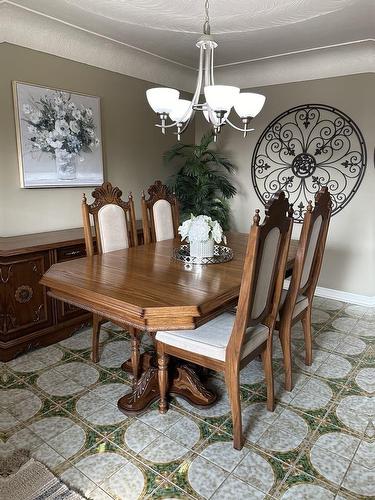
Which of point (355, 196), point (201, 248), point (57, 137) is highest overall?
point (57, 137)

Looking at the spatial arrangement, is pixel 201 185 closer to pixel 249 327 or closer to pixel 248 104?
pixel 248 104

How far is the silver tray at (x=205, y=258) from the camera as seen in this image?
2330 mm

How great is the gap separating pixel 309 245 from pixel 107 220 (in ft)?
4.62

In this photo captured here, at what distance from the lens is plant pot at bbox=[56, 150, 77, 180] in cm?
325

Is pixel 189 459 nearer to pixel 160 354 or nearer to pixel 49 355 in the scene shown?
pixel 160 354

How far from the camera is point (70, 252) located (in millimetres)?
2955

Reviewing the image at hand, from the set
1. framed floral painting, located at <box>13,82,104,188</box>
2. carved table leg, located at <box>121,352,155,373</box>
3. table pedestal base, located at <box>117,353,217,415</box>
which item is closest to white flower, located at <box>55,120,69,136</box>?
framed floral painting, located at <box>13,82,104,188</box>

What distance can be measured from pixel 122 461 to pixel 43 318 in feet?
4.82

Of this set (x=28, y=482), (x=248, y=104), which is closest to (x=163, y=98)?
(x=248, y=104)

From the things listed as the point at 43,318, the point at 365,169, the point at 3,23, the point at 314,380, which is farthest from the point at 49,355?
the point at 365,169

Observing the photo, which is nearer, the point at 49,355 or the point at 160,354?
the point at 160,354

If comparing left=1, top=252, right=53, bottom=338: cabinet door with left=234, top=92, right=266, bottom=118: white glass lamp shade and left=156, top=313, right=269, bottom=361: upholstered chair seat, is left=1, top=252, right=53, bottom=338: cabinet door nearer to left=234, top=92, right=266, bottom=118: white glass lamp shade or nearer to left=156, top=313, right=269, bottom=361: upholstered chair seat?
left=156, top=313, right=269, bottom=361: upholstered chair seat

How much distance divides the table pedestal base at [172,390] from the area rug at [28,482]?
20.7 inches

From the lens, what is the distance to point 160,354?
6.67 feet
